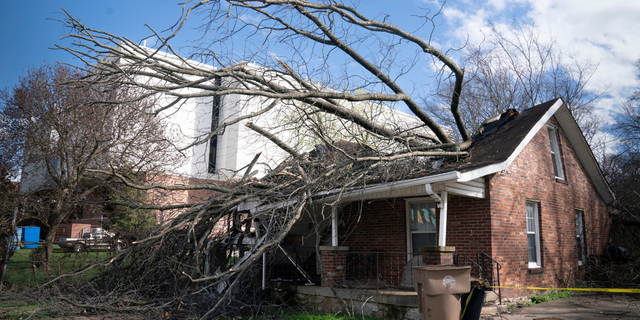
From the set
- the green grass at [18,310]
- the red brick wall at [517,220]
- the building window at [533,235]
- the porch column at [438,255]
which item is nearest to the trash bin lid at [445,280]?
the porch column at [438,255]

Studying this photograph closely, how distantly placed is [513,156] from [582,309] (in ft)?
11.3

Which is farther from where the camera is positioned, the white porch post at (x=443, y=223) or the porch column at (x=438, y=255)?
the white porch post at (x=443, y=223)

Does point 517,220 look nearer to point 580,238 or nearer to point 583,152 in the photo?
point 580,238

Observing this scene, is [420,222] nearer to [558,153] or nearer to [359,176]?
[359,176]

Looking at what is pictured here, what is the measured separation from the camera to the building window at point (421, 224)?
33.2 ft

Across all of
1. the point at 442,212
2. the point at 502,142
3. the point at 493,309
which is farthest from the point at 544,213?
the point at 442,212

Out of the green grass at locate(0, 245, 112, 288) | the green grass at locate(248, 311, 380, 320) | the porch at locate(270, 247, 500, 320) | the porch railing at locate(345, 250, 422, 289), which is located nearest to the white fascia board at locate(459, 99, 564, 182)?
the porch at locate(270, 247, 500, 320)

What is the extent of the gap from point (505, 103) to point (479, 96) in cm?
147

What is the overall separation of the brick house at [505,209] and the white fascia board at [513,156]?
22 millimetres

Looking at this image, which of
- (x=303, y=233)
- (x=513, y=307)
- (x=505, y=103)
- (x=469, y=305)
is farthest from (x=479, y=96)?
(x=469, y=305)

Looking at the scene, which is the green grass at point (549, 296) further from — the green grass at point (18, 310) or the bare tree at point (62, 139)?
the bare tree at point (62, 139)

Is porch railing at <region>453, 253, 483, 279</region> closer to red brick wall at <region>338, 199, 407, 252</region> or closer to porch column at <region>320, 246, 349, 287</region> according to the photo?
red brick wall at <region>338, 199, 407, 252</region>

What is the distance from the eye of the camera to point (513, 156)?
31.1ft

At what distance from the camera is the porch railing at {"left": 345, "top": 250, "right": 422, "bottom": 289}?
381 inches
